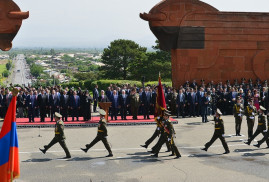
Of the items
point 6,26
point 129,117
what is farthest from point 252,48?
point 6,26

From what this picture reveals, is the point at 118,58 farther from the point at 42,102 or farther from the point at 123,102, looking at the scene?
the point at 42,102

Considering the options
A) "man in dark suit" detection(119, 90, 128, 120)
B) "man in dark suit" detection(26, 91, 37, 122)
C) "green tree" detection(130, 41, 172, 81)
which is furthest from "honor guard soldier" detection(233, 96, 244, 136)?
"green tree" detection(130, 41, 172, 81)

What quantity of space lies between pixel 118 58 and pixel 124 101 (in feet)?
143

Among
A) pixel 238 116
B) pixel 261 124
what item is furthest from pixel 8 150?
pixel 238 116

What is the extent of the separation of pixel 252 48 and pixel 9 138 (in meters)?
22.1

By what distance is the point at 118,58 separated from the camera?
65000 mm

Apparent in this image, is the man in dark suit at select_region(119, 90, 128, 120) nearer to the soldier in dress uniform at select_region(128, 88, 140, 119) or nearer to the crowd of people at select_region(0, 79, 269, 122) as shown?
the crowd of people at select_region(0, 79, 269, 122)

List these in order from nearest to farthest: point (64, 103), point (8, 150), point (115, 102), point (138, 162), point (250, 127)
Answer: point (8, 150) → point (138, 162) → point (250, 127) → point (64, 103) → point (115, 102)

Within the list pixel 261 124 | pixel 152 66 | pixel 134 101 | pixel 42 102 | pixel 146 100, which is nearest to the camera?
pixel 261 124

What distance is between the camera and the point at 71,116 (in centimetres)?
2286

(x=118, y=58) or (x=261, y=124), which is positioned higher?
(x=118, y=58)

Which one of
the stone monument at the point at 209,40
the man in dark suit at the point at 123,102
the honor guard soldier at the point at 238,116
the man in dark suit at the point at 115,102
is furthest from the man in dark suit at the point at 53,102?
the honor guard soldier at the point at 238,116

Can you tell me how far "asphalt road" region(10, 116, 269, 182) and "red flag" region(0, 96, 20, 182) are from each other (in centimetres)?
356

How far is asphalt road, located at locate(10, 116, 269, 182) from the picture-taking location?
11.8 metres
